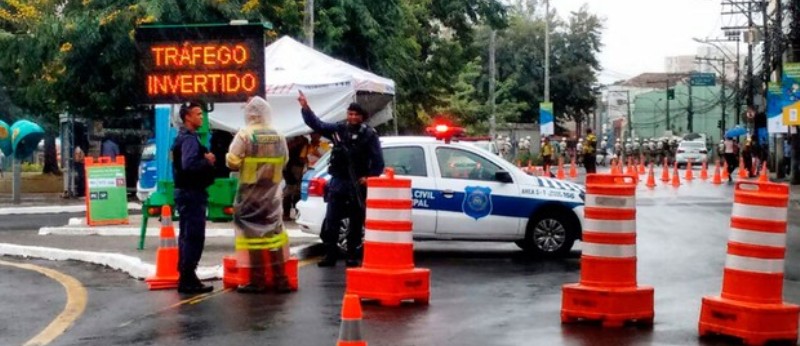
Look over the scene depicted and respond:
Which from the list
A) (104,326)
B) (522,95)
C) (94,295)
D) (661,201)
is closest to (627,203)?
(104,326)

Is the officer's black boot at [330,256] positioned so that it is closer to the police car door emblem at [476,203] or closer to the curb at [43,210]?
the police car door emblem at [476,203]

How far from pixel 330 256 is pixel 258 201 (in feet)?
8.52

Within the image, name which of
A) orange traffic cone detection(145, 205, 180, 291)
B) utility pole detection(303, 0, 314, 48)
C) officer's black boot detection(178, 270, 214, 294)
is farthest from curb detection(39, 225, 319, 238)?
utility pole detection(303, 0, 314, 48)

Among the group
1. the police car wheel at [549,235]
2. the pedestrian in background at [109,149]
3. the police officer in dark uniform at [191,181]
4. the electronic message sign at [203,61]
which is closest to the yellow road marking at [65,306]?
the police officer in dark uniform at [191,181]

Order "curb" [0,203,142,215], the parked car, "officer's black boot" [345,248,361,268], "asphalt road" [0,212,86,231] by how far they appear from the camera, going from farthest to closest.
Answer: the parked car
"curb" [0,203,142,215]
"asphalt road" [0,212,86,231]
"officer's black boot" [345,248,361,268]

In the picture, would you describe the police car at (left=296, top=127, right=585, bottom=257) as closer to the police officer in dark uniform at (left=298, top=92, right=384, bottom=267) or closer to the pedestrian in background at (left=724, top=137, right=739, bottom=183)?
the police officer in dark uniform at (left=298, top=92, right=384, bottom=267)

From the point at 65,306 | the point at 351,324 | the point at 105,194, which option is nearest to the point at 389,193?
the point at 65,306

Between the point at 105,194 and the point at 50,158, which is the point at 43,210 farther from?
the point at 50,158

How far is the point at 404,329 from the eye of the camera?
373 inches

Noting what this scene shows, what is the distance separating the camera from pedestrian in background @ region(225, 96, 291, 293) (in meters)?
11.6

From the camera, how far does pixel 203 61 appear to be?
14820 mm

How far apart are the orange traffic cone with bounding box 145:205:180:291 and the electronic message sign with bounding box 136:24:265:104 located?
2.85 m

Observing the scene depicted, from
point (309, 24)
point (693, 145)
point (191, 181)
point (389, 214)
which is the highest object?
point (309, 24)

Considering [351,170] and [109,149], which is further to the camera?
[109,149]
